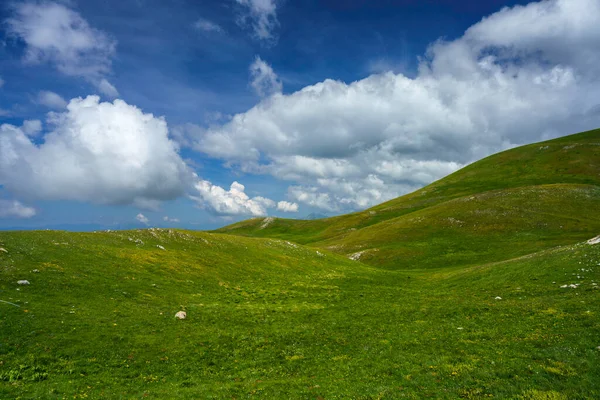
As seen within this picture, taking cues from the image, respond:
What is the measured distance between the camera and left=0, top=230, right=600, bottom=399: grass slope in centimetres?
1914

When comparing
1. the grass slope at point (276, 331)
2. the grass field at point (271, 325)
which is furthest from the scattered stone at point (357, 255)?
the grass slope at point (276, 331)

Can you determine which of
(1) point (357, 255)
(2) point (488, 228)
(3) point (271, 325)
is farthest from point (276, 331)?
(2) point (488, 228)

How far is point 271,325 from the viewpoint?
107 ft

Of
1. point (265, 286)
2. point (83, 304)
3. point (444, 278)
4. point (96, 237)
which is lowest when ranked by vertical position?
point (444, 278)

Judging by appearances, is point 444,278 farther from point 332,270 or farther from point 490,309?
point 490,309

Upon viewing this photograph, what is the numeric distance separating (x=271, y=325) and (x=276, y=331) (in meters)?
1.97

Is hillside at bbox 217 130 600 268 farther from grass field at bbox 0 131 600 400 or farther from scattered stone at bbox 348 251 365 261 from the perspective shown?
grass field at bbox 0 131 600 400

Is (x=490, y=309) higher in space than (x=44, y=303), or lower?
lower

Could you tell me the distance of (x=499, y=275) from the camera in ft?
154

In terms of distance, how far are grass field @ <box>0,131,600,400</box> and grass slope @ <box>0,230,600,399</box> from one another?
0.45 feet

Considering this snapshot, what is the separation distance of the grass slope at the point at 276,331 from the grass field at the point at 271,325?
Result: 137mm

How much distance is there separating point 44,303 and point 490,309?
44.8 metres

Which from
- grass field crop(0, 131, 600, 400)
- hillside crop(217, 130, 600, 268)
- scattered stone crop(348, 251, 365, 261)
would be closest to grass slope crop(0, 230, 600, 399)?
grass field crop(0, 131, 600, 400)

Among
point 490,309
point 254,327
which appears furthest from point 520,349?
point 254,327
